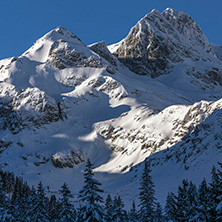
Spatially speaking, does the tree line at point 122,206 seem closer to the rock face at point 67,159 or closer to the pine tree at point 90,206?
the pine tree at point 90,206

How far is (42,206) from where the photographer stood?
A: 1780 inches

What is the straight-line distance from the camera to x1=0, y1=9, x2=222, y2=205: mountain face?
4063 inches

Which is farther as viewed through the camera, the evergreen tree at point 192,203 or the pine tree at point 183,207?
the pine tree at point 183,207

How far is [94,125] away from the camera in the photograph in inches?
Result: 5733

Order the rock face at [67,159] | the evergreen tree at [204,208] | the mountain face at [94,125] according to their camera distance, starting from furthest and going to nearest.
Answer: the rock face at [67,159]
the mountain face at [94,125]
the evergreen tree at [204,208]

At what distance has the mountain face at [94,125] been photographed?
339ft

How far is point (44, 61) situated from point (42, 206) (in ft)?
485

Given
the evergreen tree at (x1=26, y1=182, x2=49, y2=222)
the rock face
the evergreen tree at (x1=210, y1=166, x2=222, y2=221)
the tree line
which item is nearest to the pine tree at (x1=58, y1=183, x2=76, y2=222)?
the tree line

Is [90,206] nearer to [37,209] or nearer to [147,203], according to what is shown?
[147,203]

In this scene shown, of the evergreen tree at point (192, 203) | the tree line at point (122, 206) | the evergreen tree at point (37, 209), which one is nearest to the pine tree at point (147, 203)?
the tree line at point (122, 206)

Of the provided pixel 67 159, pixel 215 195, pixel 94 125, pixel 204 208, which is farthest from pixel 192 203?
pixel 94 125

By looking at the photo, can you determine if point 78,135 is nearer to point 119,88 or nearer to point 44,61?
point 119,88

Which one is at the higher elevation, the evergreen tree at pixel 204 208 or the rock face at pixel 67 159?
the rock face at pixel 67 159

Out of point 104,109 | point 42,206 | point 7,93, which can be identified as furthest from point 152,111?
point 42,206
